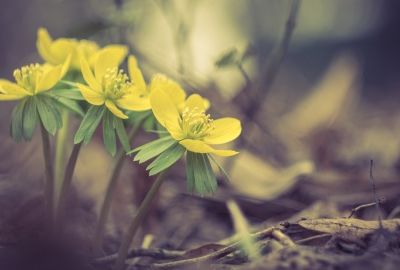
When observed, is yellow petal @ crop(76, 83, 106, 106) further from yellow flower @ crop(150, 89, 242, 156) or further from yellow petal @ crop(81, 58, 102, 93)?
yellow flower @ crop(150, 89, 242, 156)

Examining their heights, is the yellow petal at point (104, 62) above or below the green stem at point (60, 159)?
above

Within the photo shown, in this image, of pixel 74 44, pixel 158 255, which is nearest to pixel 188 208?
pixel 158 255

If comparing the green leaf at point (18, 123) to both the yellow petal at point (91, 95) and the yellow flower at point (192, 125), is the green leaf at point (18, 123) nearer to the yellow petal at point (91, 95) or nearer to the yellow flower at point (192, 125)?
the yellow petal at point (91, 95)

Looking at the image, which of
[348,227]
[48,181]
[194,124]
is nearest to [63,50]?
[48,181]

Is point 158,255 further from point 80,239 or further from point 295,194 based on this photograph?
point 295,194

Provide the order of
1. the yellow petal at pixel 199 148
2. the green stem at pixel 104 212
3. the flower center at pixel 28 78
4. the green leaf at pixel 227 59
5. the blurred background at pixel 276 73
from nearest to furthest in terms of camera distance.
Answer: the yellow petal at pixel 199 148, the flower center at pixel 28 78, the green stem at pixel 104 212, the green leaf at pixel 227 59, the blurred background at pixel 276 73

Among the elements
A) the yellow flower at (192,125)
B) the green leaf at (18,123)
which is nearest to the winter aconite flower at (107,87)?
the yellow flower at (192,125)
